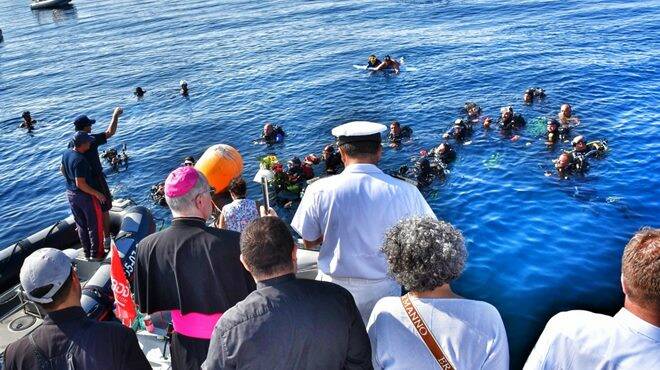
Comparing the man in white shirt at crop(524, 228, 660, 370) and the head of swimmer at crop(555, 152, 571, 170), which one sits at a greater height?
the man in white shirt at crop(524, 228, 660, 370)

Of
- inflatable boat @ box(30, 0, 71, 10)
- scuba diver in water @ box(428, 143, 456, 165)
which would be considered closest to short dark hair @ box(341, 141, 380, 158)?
scuba diver in water @ box(428, 143, 456, 165)

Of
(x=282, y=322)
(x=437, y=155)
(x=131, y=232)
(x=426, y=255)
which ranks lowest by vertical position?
(x=437, y=155)

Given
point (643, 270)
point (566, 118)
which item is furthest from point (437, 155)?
point (643, 270)

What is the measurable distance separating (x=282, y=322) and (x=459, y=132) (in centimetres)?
1563

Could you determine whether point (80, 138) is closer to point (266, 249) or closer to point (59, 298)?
point (59, 298)

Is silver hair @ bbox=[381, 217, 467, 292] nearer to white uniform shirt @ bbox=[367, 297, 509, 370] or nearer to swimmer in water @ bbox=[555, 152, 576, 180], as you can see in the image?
white uniform shirt @ bbox=[367, 297, 509, 370]

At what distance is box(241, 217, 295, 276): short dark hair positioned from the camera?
3357mm

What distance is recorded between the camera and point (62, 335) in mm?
3557

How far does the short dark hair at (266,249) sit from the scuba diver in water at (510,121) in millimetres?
16098

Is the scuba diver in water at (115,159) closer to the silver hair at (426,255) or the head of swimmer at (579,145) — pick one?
the head of swimmer at (579,145)

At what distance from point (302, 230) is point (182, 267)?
115cm

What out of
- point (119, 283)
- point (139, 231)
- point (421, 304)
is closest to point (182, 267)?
point (421, 304)

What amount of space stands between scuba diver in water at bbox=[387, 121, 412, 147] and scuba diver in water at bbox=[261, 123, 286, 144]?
449 centimetres

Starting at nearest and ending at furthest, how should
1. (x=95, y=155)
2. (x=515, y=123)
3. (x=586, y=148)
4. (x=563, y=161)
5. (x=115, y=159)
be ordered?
1. (x=95, y=155)
2. (x=563, y=161)
3. (x=586, y=148)
4. (x=515, y=123)
5. (x=115, y=159)
